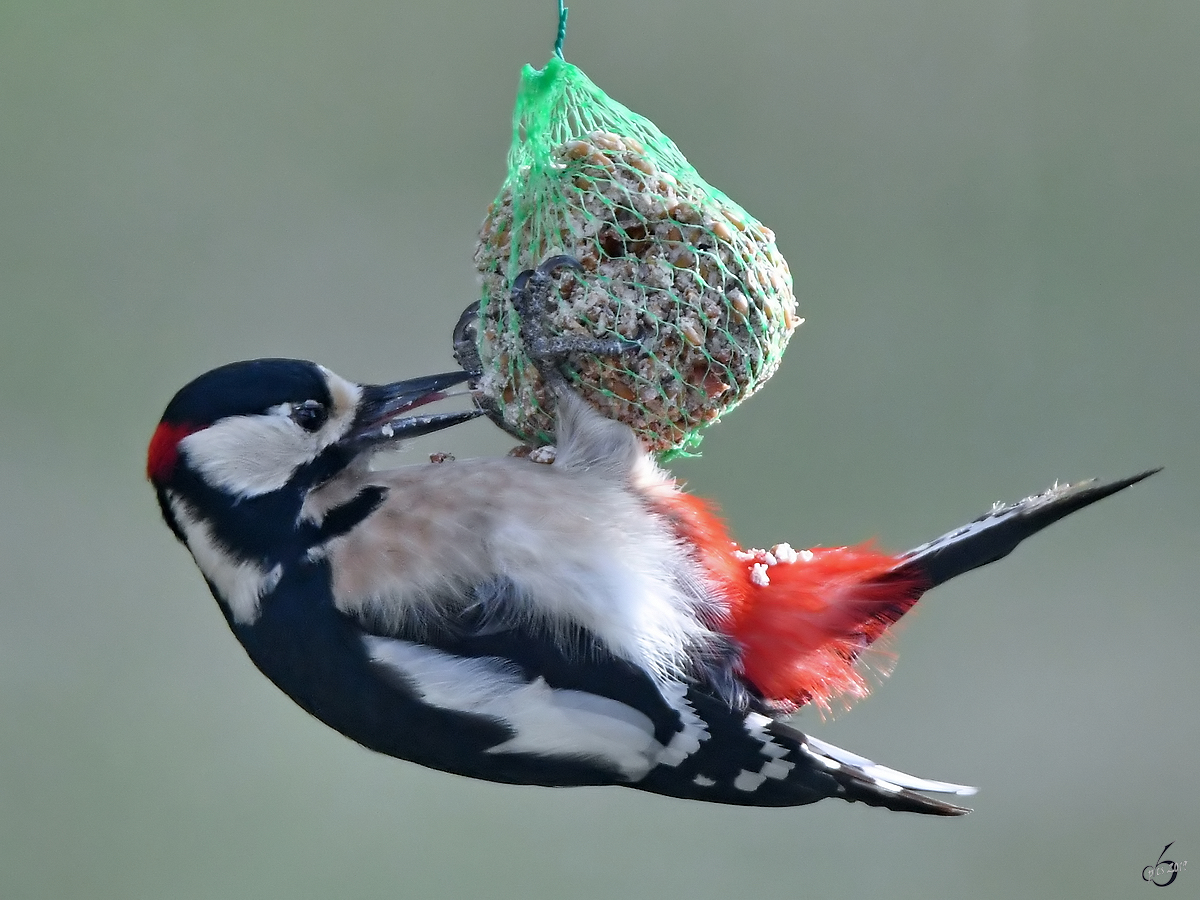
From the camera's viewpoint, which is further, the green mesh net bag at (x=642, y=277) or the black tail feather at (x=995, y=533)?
the black tail feather at (x=995, y=533)

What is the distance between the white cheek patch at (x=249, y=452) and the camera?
119 cm

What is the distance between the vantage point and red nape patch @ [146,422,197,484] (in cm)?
119

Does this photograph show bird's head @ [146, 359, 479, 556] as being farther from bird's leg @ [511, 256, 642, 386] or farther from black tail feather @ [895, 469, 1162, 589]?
black tail feather @ [895, 469, 1162, 589]

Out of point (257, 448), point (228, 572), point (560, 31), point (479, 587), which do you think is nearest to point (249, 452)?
Answer: point (257, 448)

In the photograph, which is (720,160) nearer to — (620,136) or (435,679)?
(620,136)

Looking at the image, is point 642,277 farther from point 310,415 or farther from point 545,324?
point 310,415

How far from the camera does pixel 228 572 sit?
1227 mm

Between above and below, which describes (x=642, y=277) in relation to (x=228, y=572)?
above

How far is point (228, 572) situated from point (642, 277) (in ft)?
1.74

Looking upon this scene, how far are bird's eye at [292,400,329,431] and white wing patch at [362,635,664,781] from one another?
23cm

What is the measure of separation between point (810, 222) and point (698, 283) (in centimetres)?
153

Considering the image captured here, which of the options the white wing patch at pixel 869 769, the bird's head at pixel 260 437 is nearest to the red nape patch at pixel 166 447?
the bird's head at pixel 260 437

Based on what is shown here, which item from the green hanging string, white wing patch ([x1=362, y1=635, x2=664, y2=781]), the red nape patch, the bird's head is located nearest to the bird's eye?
the bird's head

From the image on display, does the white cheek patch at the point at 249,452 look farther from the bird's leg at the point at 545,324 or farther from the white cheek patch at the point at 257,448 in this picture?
the bird's leg at the point at 545,324
